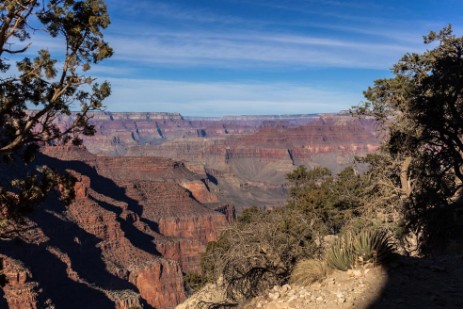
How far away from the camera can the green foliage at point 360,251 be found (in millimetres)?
10508

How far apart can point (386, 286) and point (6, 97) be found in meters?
10.9

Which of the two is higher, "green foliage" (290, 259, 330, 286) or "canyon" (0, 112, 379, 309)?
"green foliage" (290, 259, 330, 286)

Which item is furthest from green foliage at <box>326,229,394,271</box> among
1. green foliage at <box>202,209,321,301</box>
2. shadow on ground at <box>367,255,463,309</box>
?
green foliage at <box>202,209,321,301</box>

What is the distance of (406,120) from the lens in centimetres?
1870

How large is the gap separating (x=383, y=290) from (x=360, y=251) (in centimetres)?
142

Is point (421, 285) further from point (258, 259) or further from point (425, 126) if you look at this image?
point (425, 126)

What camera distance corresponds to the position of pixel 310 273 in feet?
35.7

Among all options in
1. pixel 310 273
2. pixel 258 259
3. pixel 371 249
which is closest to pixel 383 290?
pixel 371 249

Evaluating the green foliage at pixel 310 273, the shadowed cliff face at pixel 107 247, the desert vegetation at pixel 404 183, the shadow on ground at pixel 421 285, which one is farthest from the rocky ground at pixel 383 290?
the shadowed cliff face at pixel 107 247

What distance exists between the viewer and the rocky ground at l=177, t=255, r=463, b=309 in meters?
8.93

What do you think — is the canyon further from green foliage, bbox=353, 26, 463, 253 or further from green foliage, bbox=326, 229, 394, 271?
green foliage, bbox=326, 229, 394, 271

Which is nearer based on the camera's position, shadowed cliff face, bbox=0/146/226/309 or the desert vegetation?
the desert vegetation

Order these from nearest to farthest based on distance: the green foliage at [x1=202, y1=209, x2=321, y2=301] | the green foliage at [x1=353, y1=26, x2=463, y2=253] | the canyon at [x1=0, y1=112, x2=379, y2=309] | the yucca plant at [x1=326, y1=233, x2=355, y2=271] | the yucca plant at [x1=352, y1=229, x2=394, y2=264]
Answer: the yucca plant at [x1=352, y1=229, x2=394, y2=264], the yucca plant at [x1=326, y1=233, x2=355, y2=271], the green foliage at [x1=202, y1=209, x2=321, y2=301], the green foliage at [x1=353, y1=26, x2=463, y2=253], the canyon at [x1=0, y1=112, x2=379, y2=309]

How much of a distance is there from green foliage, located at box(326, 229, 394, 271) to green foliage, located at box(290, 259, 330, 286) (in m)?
0.22
